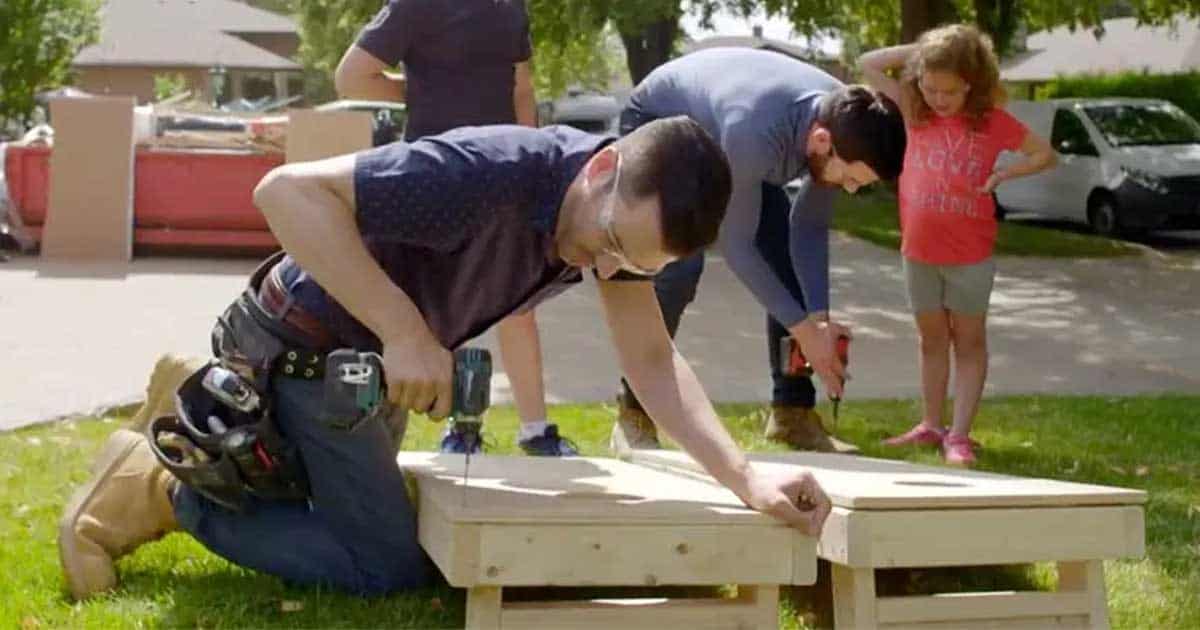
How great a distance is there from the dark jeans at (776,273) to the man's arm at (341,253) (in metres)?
2.32

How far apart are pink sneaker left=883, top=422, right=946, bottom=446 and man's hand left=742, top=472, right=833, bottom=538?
3.13m

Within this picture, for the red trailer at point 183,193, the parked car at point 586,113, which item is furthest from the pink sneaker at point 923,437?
the parked car at point 586,113

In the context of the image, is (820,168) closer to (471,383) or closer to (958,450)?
(958,450)

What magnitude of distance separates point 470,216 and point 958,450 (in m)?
3.30

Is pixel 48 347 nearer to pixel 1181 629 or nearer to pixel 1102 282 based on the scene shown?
pixel 1181 629

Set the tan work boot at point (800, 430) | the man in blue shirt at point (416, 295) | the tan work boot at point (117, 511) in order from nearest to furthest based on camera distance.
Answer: the man in blue shirt at point (416, 295)
the tan work boot at point (117, 511)
the tan work boot at point (800, 430)

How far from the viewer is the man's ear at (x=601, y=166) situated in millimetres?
3508

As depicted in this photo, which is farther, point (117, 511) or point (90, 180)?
point (90, 180)

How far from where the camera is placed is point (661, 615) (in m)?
3.84

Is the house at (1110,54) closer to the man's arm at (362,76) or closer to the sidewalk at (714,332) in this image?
the sidewalk at (714,332)

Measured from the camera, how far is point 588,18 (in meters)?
17.9

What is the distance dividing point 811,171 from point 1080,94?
29.9 m

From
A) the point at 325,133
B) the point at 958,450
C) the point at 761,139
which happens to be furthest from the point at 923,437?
the point at 325,133

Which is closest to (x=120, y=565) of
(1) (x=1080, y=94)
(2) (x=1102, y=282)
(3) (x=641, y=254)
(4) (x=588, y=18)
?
(3) (x=641, y=254)
